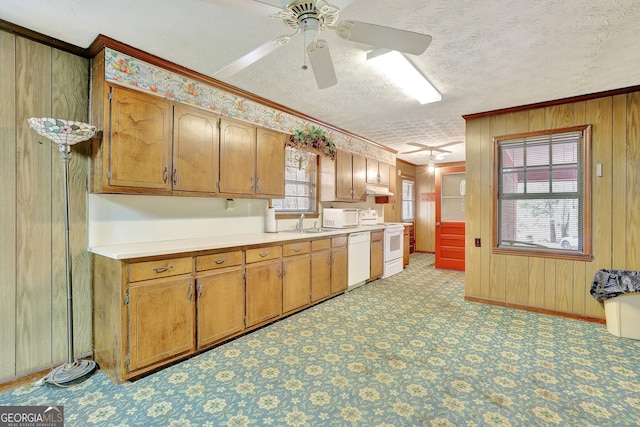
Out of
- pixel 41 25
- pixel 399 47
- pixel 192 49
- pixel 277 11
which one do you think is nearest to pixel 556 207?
pixel 399 47

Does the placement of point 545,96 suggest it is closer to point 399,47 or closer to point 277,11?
point 399,47

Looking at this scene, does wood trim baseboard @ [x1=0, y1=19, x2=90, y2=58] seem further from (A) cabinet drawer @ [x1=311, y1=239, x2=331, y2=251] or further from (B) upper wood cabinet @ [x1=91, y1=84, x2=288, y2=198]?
(A) cabinet drawer @ [x1=311, y1=239, x2=331, y2=251]

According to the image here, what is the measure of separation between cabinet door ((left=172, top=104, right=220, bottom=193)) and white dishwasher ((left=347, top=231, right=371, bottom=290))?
2251 mm

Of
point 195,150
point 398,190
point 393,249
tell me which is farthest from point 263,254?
point 398,190

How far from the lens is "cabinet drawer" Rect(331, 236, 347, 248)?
4.03m

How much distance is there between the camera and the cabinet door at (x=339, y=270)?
4039 mm

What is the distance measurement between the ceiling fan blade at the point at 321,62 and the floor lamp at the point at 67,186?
1639 millimetres

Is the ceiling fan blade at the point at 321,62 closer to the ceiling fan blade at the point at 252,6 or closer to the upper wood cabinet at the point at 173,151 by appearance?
the ceiling fan blade at the point at 252,6

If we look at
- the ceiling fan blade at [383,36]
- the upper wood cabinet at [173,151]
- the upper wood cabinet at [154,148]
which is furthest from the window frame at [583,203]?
the upper wood cabinet at [154,148]

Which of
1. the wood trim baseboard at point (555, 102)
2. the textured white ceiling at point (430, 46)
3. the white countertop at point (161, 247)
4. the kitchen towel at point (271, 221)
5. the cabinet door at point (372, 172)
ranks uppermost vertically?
the textured white ceiling at point (430, 46)

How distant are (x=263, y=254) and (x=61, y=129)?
1827mm

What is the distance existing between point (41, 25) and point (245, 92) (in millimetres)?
1626

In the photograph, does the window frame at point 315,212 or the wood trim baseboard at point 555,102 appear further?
the window frame at point 315,212

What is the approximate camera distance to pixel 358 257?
457 centimetres
